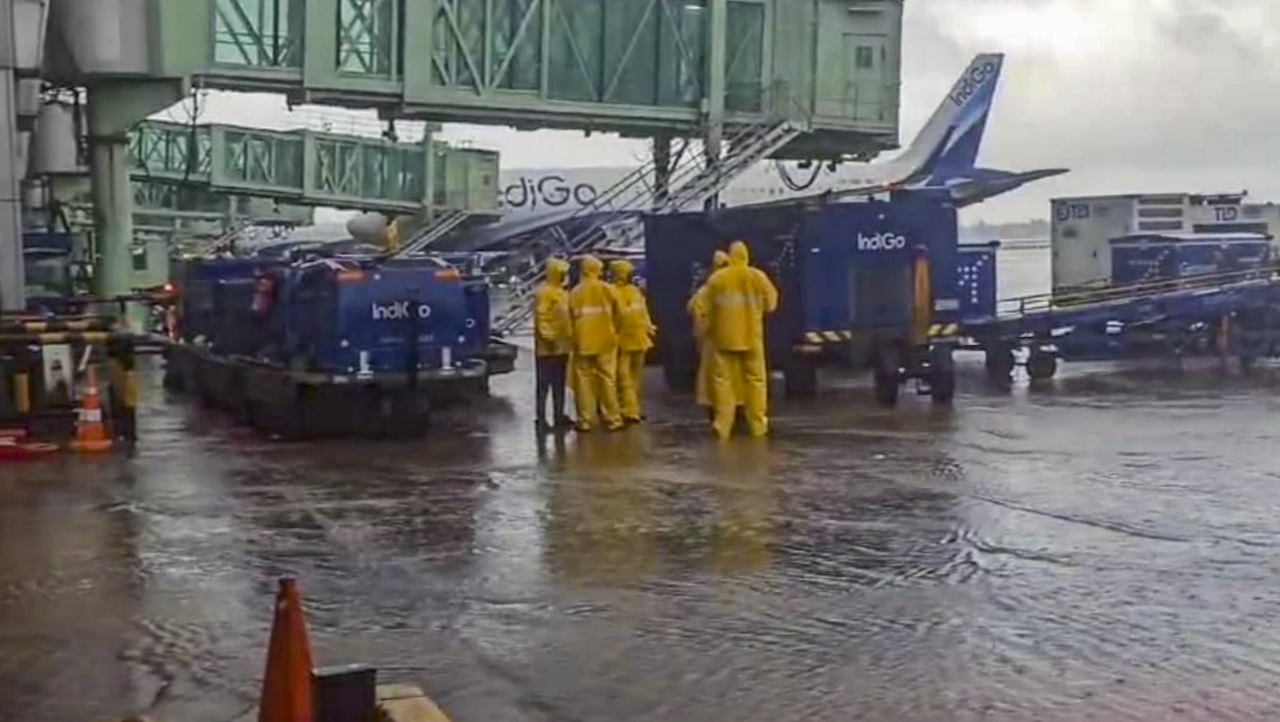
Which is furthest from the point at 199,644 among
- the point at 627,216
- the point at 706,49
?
the point at 627,216

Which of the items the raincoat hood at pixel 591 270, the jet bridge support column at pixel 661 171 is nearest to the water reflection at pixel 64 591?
the raincoat hood at pixel 591 270

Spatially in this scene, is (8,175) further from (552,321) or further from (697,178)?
(697,178)

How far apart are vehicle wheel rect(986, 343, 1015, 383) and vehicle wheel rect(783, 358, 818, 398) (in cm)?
282

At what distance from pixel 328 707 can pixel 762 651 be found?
211 cm

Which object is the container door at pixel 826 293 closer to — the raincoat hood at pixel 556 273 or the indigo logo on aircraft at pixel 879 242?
the indigo logo on aircraft at pixel 879 242

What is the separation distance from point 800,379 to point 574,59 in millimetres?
12146

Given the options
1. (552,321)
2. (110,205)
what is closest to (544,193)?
(110,205)

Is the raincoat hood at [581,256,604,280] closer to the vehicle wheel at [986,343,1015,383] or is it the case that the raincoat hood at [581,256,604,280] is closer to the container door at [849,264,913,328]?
the container door at [849,264,913,328]

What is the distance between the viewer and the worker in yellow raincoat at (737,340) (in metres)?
16.0

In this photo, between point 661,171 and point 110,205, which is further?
point 661,171

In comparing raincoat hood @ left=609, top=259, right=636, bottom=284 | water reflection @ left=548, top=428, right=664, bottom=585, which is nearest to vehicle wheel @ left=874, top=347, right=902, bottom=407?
raincoat hood @ left=609, top=259, right=636, bottom=284

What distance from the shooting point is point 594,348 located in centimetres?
1694

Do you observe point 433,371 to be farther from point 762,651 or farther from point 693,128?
point 693,128

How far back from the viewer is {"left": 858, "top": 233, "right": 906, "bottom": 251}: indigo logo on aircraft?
2039cm
